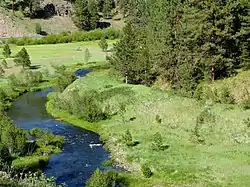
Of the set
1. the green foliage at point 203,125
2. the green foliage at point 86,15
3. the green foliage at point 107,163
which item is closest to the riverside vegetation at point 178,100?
the green foliage at point 203,125

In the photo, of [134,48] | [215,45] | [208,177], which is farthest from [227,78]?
[208,177]

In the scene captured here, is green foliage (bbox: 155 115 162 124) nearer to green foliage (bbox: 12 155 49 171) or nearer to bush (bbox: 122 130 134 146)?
bush (bbox: 122 130 134 146)

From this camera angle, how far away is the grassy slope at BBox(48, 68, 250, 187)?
4188 centimetres

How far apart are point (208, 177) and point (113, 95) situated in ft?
107

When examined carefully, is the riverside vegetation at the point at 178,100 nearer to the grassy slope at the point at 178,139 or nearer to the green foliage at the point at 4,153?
the grassy slope at the point at 178,139

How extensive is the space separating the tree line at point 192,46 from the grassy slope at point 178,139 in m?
7.13

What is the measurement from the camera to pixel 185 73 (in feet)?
235

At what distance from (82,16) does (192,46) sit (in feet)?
383

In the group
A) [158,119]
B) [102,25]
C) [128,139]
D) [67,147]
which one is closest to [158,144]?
[128,139]

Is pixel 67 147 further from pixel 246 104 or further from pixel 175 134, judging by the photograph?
pixel 246 104

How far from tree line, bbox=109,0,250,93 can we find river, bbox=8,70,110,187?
1802 centimetres

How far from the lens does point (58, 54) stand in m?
128

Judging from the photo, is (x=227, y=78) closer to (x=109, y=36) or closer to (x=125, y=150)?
(x=125, y=150)

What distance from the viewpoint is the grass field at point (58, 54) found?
377ft
